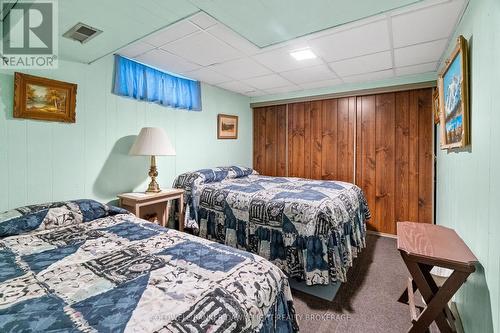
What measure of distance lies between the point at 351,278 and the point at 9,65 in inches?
142

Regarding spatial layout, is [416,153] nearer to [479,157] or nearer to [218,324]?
[479,157]

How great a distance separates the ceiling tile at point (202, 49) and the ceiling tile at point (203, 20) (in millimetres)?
150

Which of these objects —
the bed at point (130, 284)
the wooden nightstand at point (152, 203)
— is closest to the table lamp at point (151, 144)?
the wooden nightstand at point (152, 203)

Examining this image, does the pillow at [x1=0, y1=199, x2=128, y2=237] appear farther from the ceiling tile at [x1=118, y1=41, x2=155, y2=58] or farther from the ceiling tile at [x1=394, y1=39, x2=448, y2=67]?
the ceiling tile at [x1=394, y1=39, x2=448, y2=67]

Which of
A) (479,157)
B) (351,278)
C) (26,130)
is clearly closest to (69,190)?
(26,130)

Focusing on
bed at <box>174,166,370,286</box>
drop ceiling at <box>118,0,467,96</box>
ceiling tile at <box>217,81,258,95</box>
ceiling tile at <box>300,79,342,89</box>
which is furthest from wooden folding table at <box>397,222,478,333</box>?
ceiling tile at <box>217,81,258,95</box>

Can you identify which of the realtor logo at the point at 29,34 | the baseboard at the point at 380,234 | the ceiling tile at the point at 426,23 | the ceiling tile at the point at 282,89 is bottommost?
the baseboard at the point at 380,234

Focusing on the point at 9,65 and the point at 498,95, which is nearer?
Result: the point at 498,95

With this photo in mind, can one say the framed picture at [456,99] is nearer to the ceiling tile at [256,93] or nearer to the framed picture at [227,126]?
the ceiling tile at [256,93]

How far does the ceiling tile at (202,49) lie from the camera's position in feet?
7.66

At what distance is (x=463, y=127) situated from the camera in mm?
1514

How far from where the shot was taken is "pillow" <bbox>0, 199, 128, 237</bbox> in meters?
1.64

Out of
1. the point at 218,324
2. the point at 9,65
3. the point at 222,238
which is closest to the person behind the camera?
the point at 218,324

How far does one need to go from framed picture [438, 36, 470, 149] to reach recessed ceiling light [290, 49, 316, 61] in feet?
4.04
